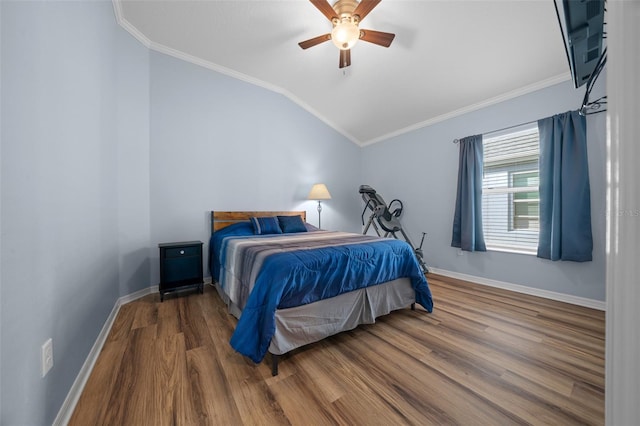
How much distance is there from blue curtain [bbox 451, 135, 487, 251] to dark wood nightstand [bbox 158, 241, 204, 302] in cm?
348

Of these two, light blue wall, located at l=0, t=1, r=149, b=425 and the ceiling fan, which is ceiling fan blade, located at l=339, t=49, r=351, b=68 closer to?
the ceiling fan

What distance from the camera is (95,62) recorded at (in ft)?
5.57

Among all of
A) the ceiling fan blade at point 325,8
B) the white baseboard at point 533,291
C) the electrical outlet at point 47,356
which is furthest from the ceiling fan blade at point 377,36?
the white baseboard at point 533,291

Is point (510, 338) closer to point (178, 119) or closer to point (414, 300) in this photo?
point (414, 300)

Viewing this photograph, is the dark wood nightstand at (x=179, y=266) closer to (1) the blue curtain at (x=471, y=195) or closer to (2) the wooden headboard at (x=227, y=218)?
(2) the wooden headboard at (x=227, y=218)

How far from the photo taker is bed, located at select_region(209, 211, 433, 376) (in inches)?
56.5

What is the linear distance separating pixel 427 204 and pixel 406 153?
983mm

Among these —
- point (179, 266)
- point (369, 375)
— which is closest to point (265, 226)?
point (179, 266)

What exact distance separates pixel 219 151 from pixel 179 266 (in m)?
1.60

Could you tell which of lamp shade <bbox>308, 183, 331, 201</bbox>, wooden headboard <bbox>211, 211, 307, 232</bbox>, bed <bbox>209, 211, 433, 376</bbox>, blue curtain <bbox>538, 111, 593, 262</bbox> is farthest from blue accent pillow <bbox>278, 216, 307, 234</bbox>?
blue curtain <bbox>538, 111, 593, 262</bbox>

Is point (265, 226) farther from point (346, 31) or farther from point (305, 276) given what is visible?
point (346, 31)

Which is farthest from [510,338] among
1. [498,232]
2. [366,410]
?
[498,232]

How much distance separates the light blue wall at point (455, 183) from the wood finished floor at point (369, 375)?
534 mm

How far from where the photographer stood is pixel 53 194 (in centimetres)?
107
